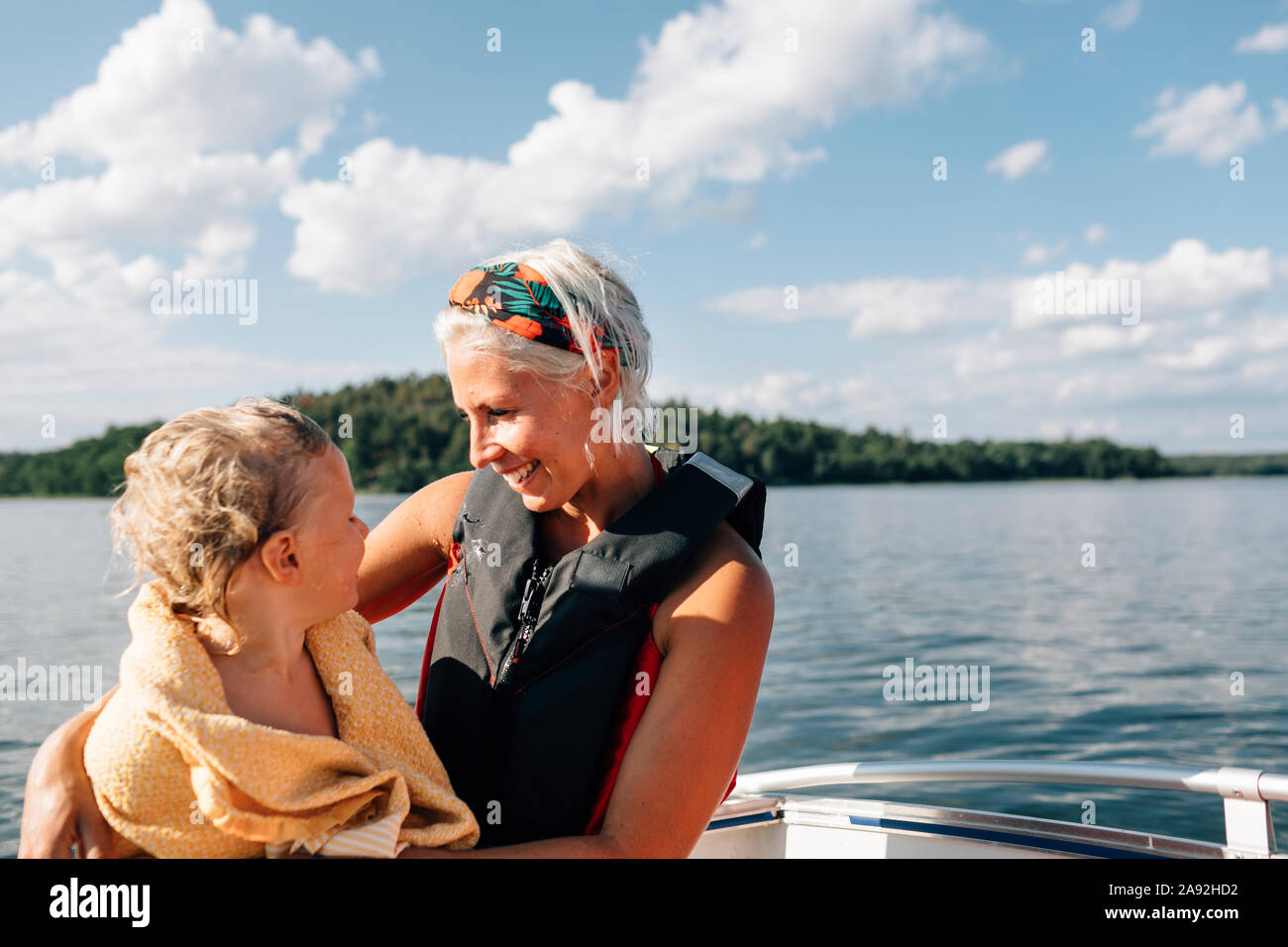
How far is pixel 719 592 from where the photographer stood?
6.46 ft

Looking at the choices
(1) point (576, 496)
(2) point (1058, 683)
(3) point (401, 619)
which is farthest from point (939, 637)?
(1) point (576, 496)

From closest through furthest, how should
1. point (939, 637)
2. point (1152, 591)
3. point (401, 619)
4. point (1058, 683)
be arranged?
1. point (1058, 683)
2. point (939, 637)
3. point (401, 619)
4. point (1152, 591)

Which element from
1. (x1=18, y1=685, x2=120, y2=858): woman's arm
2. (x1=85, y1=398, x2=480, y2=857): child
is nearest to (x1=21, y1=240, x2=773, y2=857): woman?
(x1=85, y1=398, x2=480, y2=857): child

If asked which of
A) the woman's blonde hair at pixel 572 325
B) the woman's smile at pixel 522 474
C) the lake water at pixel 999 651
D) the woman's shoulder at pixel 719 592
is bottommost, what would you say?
the lake water at pixel 999 651

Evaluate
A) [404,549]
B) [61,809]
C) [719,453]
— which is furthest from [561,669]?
[719,453]

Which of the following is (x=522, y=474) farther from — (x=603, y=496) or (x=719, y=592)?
(x=719, y=592)

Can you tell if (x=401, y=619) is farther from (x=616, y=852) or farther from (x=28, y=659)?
(x=616, y=852)

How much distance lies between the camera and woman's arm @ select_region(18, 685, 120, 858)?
1464 mm

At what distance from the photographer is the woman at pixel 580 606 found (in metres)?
1.87

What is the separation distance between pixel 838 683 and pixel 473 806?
984cm

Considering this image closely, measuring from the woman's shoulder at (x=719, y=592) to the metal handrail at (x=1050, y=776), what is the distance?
4.02ft

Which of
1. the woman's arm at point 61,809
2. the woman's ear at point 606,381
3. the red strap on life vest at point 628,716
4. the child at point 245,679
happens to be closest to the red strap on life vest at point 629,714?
the red strap on life vest at point 628,716

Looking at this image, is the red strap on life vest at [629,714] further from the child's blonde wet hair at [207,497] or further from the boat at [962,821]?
the boat at [962,821]

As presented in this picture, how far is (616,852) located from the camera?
65.9 inches
